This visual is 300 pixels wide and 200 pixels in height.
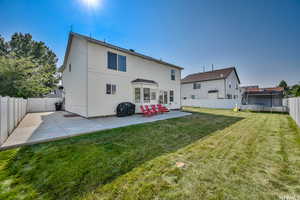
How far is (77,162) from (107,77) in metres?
7.31

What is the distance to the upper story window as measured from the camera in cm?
932

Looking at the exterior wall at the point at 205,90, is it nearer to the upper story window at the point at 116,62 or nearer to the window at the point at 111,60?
the upper story window at the point at 116,62

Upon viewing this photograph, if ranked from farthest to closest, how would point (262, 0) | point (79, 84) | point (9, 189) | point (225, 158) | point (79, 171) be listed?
point (79, 84), point (262, 0), point (225, 158), point (79, 171), point (9, 189)

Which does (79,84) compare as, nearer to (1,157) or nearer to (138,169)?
(1,157)

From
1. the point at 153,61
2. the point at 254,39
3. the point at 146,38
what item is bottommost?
the point at 153,61

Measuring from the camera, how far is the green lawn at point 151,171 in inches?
73.6

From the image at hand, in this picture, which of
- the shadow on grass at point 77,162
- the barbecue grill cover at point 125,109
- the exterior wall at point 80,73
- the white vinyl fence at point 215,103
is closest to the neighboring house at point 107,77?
the exterior wall at point 80,73

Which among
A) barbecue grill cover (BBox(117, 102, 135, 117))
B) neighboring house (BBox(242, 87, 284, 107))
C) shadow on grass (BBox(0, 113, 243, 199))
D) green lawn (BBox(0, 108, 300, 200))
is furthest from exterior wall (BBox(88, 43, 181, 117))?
neighboring house (BBox(242, 87, 284, 107))

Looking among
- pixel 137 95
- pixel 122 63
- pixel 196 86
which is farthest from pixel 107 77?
pixel 196 86

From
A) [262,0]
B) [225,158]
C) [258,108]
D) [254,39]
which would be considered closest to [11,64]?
[225,158]

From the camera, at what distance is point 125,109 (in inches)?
372

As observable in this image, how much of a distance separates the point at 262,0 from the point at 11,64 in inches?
801

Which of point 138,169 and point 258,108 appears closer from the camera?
point 138,169

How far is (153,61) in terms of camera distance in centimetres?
1258
